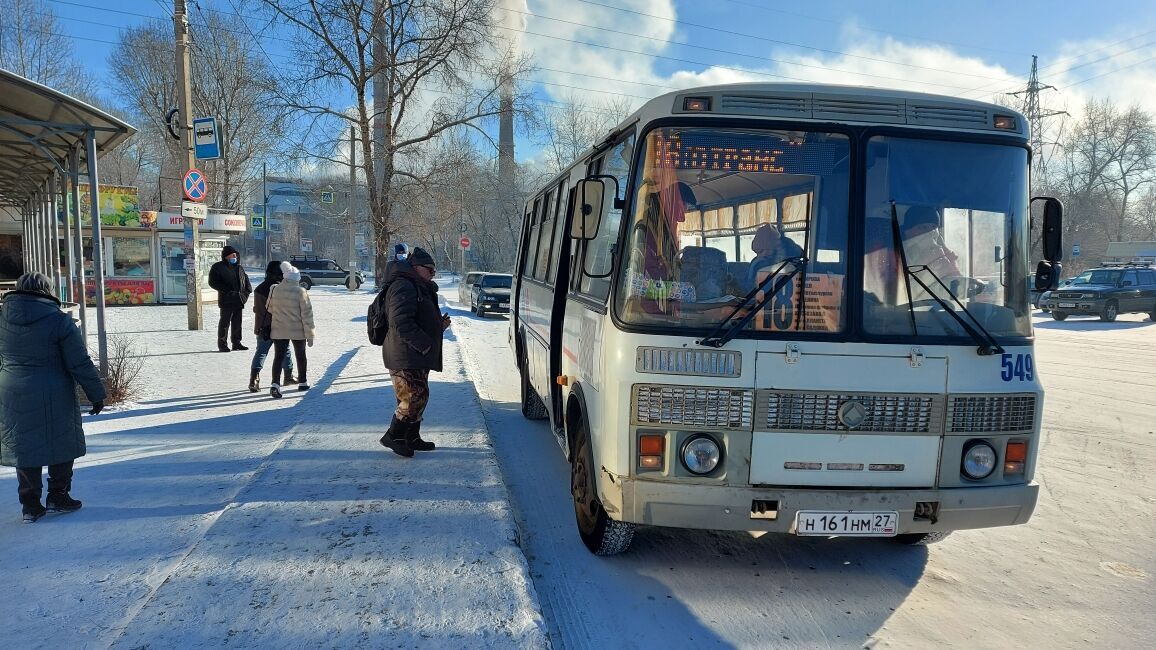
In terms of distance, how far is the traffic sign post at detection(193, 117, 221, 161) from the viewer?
13.8 metres

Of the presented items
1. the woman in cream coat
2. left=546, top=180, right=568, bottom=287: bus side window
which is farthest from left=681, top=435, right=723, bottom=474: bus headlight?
the woman in cream coat

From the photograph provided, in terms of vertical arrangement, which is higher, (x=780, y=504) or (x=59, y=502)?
(x=780, y=504)

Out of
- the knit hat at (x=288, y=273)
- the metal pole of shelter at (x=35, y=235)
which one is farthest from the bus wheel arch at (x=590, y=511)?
the metal pole of shelter at (x=35, y=235)

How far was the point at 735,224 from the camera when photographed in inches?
145

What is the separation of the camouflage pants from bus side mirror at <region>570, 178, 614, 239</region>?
8.60 feet

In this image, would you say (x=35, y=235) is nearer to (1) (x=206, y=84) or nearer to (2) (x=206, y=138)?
(2) (x=206, y=138)

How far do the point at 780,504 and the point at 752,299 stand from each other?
1063 millimetres

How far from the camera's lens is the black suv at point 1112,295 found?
80.3ft

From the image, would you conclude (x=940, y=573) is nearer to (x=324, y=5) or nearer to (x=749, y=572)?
(x=749, y=572)

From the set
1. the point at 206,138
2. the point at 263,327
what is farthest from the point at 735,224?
the point at 206,138

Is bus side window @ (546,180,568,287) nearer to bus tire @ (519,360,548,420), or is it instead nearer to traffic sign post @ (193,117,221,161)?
bus tire @ (519,360,548,420)

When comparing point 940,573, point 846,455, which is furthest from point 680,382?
point 940,573

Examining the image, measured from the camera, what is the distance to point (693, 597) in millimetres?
3891

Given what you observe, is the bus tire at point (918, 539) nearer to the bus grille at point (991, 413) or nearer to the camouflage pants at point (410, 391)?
the bus grille at point (991, 413)
